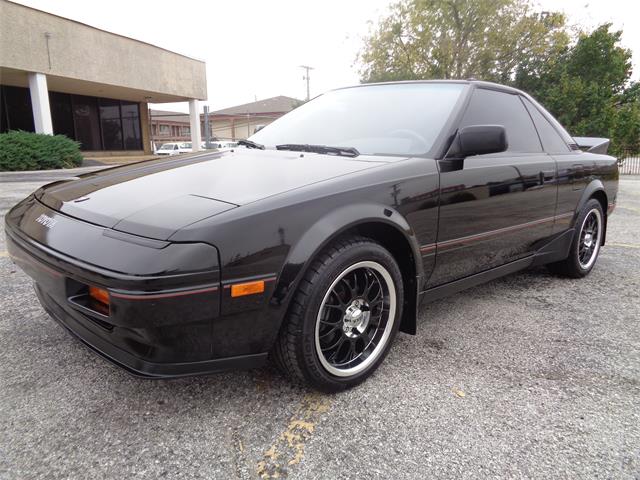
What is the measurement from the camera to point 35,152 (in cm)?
1288

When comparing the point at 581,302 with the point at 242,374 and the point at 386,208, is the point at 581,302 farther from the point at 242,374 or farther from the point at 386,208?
the point at 242,374

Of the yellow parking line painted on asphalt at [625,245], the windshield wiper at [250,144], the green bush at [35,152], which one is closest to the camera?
the windshield wiper at [250,144]

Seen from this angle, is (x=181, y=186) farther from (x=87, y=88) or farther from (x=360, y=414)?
(x=87, y=88)

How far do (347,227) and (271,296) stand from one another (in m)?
0.44

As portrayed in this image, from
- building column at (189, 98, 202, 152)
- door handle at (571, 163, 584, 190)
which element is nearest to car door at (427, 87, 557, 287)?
door handle at (571, 163, 584, 190)

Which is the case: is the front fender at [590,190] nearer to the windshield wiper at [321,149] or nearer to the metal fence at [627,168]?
the windshield wiper at [321,149]

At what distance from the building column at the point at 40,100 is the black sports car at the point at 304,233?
588 inches

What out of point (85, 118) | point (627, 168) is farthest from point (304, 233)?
point (627, 168)

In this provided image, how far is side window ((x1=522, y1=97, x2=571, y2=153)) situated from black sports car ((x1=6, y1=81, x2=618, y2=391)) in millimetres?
144

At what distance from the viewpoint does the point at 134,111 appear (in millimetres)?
22719

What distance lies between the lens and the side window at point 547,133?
3.22 meters

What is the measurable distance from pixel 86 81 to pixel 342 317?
17.7 m

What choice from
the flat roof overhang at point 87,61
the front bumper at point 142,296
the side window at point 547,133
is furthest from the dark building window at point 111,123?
the front bumper at point 142,296

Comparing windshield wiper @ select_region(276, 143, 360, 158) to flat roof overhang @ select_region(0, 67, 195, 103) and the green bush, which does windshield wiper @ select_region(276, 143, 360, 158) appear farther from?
flat roof overhang @ select_region(0, 67, 195, 103)
